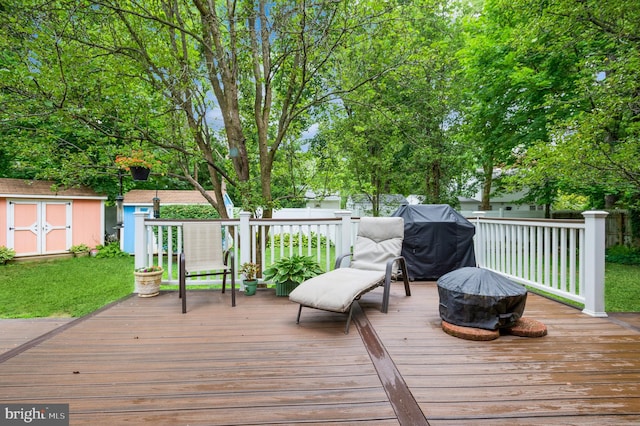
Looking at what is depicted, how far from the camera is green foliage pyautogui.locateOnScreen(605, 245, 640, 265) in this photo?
8711mm

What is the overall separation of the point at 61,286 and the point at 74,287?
0.36 m

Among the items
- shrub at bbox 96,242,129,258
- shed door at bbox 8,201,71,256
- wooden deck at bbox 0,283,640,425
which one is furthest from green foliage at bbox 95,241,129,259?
wooden deck at bbox 0,283,640,425

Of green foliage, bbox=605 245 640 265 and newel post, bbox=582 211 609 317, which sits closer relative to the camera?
newel post, bbox=582 211 609 317

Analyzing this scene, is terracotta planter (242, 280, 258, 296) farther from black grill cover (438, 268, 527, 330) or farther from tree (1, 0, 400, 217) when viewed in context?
black grill cover (438, 268, 527, 330)

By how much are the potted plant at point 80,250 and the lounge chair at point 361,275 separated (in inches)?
425

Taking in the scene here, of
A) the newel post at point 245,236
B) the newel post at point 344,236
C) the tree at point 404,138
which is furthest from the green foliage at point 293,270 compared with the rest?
the tree at point 404,138

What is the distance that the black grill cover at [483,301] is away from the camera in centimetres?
264

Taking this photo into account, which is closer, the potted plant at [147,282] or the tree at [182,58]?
the potted plant at [147,282]

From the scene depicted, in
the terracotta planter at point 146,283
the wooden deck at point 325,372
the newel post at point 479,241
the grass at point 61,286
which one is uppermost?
the newel post at point 479,241

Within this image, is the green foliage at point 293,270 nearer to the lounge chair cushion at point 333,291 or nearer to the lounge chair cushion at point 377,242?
the lounge chair cushion at point 377,242

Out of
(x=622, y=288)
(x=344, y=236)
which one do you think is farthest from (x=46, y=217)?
(x=622, y=288)

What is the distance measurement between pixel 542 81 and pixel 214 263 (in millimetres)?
9617

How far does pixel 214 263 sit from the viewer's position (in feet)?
12.7

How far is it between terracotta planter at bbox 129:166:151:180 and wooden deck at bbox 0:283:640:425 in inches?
148
